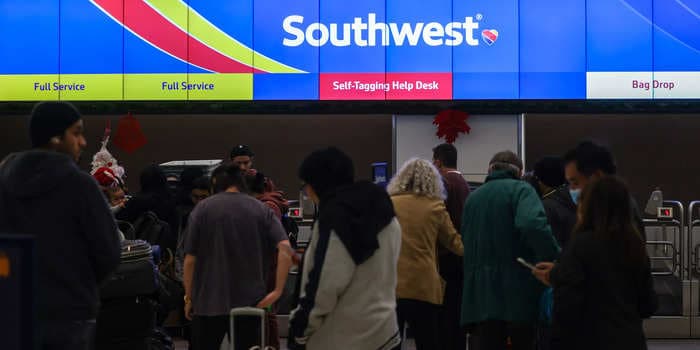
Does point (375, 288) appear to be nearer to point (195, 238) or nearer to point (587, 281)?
point (587, 281)

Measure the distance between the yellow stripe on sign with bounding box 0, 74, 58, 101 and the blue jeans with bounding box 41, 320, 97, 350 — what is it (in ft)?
28.5

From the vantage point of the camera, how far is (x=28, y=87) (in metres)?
12.0

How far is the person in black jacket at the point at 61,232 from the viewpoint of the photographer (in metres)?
3.66

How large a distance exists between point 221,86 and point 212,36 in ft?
1.93

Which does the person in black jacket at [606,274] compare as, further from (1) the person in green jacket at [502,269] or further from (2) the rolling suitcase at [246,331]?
(2) the rolling suitcase at [246,331]

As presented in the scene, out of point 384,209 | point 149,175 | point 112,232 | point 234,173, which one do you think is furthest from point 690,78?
point 112,232

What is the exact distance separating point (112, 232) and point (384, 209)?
41.8 inches

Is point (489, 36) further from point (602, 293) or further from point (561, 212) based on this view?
point (602, 293)

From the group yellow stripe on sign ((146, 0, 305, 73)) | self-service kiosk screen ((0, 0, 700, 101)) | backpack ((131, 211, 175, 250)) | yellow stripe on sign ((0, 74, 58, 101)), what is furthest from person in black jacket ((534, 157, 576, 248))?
yellow stripe on sign ((0, 74, 58, 101))

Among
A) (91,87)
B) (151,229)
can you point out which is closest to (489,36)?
(91,87)

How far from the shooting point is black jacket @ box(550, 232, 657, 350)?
4.32m

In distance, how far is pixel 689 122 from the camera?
506 inches

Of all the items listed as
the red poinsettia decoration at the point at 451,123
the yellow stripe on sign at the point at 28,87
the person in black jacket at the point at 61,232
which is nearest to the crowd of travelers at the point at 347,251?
the person in black jacket at the point at 61,232

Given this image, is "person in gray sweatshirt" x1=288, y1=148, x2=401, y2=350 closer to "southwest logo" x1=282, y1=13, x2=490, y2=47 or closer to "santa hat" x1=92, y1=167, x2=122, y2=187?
"santa hat" x1=92, y1=167, x2=122, y2=187
